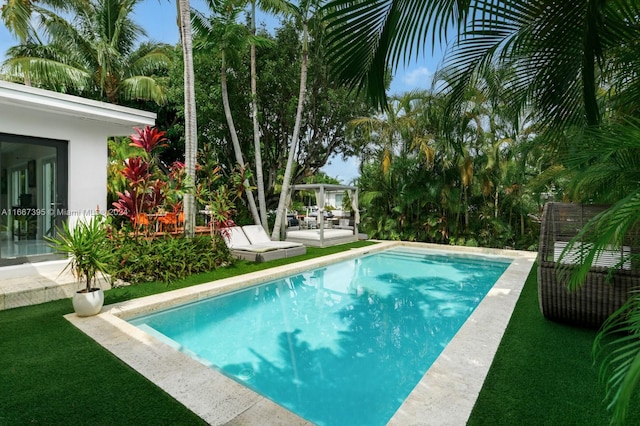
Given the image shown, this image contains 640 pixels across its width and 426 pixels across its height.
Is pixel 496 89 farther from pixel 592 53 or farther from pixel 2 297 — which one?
pixel 2 297

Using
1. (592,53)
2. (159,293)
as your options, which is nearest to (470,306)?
(592,53)

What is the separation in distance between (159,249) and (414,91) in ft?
34.0

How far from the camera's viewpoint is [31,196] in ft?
21.7

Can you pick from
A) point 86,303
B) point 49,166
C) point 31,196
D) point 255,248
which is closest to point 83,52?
point 49,166

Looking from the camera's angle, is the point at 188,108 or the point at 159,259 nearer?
the point at 159,259

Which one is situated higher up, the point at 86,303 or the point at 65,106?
the point at 65,106

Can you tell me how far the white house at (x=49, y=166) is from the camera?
6.06m

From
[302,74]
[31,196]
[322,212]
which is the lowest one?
[322,212]

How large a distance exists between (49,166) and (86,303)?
12.3ft

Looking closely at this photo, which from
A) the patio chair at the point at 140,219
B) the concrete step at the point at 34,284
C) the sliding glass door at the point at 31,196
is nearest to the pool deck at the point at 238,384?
the concrete step at the point at 34,284

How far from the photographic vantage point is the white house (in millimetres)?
6062

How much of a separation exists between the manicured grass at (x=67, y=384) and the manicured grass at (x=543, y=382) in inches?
92.6

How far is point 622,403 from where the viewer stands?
76cm

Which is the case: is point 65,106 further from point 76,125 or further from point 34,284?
point 34,284
